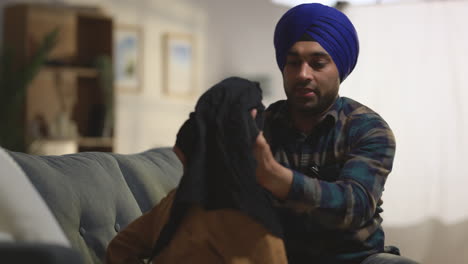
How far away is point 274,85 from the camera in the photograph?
311 inches

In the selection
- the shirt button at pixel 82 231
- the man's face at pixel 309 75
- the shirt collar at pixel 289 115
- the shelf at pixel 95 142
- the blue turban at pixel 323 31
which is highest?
the blue turban at pixel 323 31

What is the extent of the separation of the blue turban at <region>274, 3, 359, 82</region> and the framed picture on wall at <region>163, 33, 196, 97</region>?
559cm

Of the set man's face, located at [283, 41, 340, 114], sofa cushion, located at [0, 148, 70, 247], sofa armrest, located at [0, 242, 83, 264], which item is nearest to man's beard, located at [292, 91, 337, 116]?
man's face, located at [283, 41, 340, 114]

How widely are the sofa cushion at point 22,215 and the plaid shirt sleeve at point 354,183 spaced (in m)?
0.51

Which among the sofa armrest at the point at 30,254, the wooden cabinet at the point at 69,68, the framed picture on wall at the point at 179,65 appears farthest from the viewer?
the framed picture on wall at the point at 179,65

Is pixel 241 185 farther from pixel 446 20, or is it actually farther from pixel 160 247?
pixel 446 20

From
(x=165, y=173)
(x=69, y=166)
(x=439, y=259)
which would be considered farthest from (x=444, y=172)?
(x=69, y=166)

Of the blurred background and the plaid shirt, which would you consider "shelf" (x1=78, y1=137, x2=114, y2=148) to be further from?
the plaid shirt

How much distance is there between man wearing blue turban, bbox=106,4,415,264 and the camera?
140 cm

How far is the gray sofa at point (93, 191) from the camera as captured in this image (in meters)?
1.70

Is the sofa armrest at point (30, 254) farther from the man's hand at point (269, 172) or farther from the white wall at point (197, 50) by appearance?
the white wall at point (197, 50)

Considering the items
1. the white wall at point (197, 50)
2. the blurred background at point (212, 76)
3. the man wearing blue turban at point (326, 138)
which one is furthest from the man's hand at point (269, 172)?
the white wall at point (197, 50)

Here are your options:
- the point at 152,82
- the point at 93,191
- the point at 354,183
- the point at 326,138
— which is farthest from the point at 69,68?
the point at 354,183

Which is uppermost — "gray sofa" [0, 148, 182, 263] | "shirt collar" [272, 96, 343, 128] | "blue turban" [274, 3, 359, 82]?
"blue turban" [274, 3, 359, 82]
